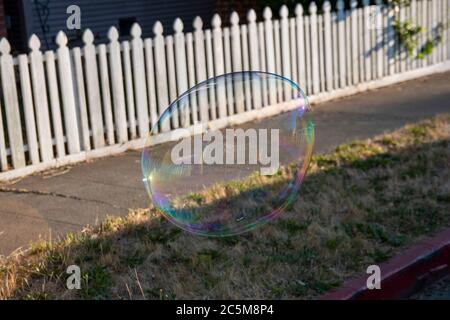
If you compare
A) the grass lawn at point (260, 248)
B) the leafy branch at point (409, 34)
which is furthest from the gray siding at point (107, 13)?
the grass lawn at point (260, 248)

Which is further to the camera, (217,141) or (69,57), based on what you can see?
(69,57)

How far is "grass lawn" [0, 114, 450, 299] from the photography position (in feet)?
16.1

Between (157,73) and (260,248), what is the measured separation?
3971mm

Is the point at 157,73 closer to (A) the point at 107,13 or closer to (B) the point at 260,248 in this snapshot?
(B) the point at 260,248

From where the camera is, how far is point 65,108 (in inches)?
320

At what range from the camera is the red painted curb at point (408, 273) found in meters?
4.87

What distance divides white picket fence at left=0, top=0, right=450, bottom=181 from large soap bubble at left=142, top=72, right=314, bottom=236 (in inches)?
51.5

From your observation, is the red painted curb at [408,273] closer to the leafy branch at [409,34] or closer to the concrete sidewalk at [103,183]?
the concrete sidewalk at [103,183]

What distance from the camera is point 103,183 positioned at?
24.5 ft

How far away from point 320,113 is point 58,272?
19.1ft

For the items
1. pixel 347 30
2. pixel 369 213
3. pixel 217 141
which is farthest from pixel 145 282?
pixel 347 30

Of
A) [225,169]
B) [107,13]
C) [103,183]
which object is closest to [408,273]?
[225,169]

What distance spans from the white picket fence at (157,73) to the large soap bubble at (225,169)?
1.31 meters

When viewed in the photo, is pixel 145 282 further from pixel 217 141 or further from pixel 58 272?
pixel 217 141
